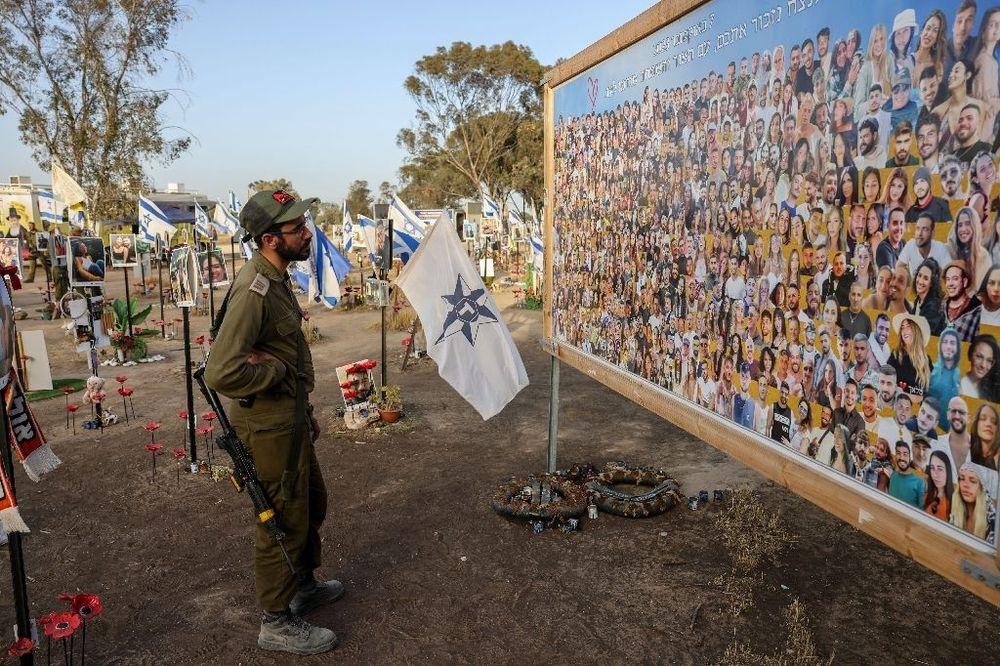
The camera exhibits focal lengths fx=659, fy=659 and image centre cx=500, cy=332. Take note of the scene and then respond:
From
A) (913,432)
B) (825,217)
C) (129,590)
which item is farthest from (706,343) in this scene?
(129,590)

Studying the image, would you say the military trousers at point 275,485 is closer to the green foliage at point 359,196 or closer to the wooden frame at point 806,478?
the wooden frame at point 806,478

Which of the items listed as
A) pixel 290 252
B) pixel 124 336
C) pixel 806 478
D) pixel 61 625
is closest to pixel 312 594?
pixel 61 625

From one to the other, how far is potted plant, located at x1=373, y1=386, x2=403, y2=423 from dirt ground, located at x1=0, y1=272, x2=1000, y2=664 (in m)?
0.70

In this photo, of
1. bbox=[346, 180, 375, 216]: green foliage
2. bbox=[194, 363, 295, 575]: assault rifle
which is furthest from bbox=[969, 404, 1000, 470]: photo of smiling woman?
bbox=[346, 180, 375, 216]: green foliage

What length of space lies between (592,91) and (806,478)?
10.6 feet

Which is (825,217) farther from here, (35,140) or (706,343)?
(35,140)

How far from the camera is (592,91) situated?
4.90 metres

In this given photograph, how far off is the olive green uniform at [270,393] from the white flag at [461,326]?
1.57 m

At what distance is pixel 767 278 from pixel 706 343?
2.06 feet

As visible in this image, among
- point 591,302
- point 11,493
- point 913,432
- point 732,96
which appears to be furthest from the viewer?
point 591,302

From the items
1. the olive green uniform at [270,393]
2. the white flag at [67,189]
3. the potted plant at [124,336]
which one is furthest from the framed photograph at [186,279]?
the white flag at [67,189]

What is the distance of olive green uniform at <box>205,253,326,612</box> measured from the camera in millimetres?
3299

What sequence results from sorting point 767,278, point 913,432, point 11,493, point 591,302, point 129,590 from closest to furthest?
point 913,432 → point 11,493 → point 767,278 → point 129,590 → point 591,302

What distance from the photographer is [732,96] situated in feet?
10.7
